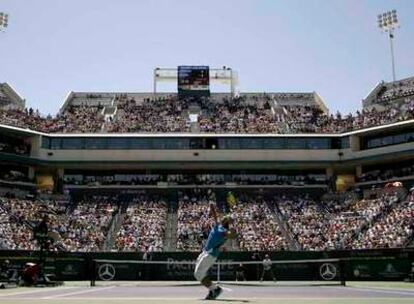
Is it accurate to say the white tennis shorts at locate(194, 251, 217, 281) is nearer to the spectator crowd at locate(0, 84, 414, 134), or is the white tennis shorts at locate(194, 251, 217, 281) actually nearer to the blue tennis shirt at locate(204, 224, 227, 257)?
the blue tennis shirt at locate(204, 224, 227, 257)

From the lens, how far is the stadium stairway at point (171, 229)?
54422mm

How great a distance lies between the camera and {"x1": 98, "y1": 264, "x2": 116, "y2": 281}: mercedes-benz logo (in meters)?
42.6

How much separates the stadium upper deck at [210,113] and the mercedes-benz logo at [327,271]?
90.9 ft

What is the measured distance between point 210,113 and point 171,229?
24.6 metres

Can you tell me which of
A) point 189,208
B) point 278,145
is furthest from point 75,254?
point 278,145

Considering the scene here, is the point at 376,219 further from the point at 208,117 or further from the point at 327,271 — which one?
the point at 208,117

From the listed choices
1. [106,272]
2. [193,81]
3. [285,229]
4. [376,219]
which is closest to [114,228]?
[106,272]

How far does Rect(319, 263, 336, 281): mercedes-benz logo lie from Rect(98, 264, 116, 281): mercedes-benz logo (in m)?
15.1

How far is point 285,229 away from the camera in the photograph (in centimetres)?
5734

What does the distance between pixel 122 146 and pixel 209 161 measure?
10.2 meters

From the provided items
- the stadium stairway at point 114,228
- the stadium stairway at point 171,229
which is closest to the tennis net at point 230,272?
the stadium stairway at point 171,229

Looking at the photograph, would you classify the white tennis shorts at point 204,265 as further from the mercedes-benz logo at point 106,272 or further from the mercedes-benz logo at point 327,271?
the mercedes-benz logo at point 106,272

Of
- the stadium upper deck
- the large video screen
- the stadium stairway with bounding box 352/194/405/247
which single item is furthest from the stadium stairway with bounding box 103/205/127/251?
the large video screen

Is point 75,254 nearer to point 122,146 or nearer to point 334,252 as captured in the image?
point 334,252
